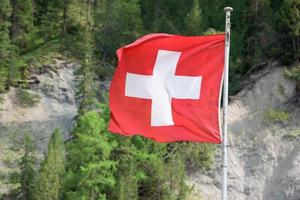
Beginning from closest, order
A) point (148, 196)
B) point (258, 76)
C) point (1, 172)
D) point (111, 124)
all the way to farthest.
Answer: point (111, 124), point (148, 196), point (1, 172), point (258, 76)

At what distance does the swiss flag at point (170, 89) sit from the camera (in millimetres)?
10992

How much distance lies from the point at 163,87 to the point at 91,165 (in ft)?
68.3

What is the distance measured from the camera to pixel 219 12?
51812 millimetres

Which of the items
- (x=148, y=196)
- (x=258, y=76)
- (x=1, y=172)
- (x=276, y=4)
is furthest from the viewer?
(x=276, y=4)

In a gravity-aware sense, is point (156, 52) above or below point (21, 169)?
above

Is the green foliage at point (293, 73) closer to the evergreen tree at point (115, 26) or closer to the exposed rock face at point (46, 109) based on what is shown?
the evergreen tree at point (115, 26)

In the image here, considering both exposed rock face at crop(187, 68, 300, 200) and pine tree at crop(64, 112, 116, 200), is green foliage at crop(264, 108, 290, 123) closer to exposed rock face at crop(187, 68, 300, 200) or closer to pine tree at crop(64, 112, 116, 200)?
exposed rock face at crop(187, 68, 300, 200)

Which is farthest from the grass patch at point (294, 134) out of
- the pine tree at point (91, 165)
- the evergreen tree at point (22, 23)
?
the evergreen tree at point (22, 23)

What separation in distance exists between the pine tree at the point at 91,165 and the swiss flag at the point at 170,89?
796 inches

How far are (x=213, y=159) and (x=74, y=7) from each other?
21.1 meters

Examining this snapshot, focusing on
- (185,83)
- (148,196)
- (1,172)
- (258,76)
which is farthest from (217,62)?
(258,76)

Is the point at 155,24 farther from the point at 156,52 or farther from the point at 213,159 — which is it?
the point at 156,52

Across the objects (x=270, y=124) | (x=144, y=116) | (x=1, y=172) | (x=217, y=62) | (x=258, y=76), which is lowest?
(x=1, y=172)

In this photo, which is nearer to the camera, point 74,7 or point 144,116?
point 144,116
